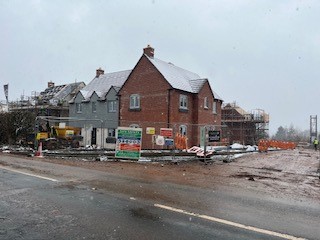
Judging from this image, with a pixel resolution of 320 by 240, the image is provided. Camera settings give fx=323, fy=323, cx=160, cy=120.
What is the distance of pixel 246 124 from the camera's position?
5812 centimetres

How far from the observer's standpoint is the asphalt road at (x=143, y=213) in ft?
17.1

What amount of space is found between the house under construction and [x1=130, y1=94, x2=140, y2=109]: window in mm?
24716

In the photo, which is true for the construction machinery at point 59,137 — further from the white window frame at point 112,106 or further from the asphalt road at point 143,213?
the asphalt road at point 143,213

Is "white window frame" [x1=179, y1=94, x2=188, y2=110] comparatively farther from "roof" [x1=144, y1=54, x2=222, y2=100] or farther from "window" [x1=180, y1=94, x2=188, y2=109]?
"roof" [x1=144, y1=54, x2=222, y2=100]

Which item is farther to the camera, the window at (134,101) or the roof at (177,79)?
the window at (134,101)

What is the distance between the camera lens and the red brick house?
31344 millimetres

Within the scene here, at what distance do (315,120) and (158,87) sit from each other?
3475 centimetres

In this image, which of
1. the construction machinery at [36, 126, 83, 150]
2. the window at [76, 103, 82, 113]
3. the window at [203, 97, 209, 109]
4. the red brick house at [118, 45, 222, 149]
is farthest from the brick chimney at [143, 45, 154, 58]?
the window at [76, 103, 82, 113]

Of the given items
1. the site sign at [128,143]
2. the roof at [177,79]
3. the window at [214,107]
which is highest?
the roof at [177,79]

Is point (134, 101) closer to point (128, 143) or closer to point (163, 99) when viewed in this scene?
point (163, 99)

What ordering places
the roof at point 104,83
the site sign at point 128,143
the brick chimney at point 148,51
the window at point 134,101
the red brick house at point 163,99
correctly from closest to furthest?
the site sign at point 128,143 → the red brick house at point 163,99 → the window at point 134,101 → the brick chimney at point 148,51 → the roof at point 104,83

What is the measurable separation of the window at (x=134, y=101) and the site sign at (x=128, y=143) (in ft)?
56.4

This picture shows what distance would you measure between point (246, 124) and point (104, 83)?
27.8 meters

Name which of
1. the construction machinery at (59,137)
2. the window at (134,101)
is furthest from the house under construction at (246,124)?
the construction machinery at (59,137)
